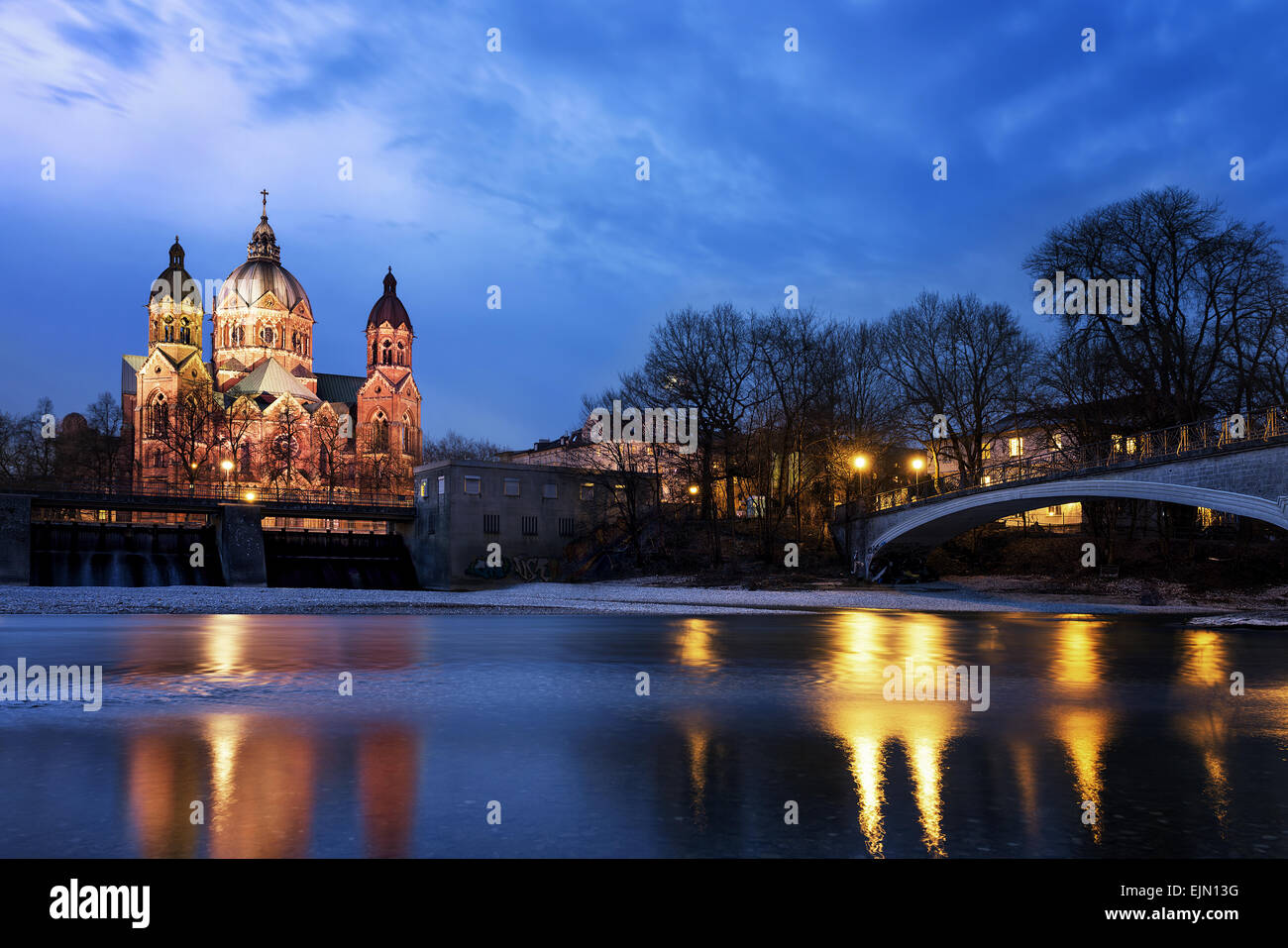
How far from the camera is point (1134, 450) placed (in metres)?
39.6

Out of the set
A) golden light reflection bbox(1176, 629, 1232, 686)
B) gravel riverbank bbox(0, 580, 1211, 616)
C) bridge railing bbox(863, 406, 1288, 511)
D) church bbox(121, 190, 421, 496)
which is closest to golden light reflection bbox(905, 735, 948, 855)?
golden light reflection bbox(1176, 629, 1232, 686)

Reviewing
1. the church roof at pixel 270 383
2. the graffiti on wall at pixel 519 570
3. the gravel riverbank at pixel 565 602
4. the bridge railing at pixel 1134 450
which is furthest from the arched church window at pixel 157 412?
the bridge railing at pixel 1134 450

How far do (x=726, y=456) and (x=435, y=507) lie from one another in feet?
66.3

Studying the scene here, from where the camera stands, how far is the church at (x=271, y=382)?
104 m

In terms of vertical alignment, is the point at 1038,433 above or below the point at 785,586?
above

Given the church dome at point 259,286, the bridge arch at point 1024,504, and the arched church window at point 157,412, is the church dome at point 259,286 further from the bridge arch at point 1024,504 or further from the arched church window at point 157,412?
the bridge arch at point 1024,504

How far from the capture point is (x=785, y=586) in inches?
1881

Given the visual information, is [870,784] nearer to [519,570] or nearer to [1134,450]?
[1134,450]

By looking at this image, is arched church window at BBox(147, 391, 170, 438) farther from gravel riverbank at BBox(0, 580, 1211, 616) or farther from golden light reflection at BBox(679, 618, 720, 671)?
golden light reflection at BBox(679, 618, 720, 671)

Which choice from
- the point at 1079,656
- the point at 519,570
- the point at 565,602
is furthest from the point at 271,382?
the point at 1079,656

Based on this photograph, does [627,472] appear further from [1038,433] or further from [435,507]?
[1038,433]

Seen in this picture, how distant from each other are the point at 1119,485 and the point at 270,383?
108 meters

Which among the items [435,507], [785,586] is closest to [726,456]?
[785,586]

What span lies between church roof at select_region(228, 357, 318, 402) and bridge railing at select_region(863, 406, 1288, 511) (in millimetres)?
89791
